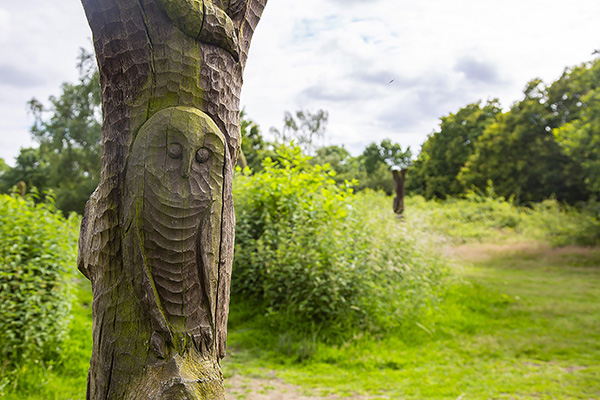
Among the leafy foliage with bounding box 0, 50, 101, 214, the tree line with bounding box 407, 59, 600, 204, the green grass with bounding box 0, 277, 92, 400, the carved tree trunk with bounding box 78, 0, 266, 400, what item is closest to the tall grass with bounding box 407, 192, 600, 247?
the tree line with bounding box 407, 59, 600, 204

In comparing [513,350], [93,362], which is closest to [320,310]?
[513,350]

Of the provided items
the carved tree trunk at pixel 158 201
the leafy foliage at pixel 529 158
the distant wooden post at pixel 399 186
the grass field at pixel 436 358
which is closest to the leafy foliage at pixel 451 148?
the leafy foliage at pixel 529 158

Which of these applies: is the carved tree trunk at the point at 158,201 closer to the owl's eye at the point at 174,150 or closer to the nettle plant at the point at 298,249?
the owl's eye at the point at 174,150

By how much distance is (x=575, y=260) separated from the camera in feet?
41.8

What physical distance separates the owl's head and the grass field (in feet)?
10.4

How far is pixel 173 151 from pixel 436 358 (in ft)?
16.4

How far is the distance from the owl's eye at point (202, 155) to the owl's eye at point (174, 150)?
7cm

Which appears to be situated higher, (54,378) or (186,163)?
(186,163)

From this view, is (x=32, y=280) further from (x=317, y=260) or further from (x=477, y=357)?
(x=477, y=357)

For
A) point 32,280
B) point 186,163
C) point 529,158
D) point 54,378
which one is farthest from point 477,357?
point 529,158

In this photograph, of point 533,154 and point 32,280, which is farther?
point 533,154

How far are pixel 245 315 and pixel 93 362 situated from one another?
5135 mm

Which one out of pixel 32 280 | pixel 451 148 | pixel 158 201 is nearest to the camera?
pixel 158 201

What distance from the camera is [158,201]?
5.49ft
